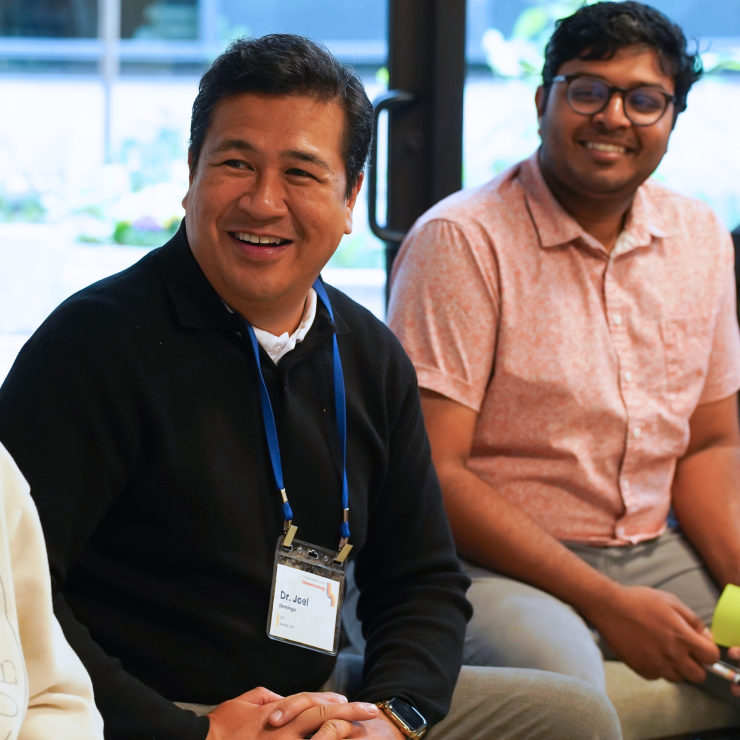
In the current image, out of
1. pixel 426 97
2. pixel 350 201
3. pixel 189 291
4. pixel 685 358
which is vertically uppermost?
pixel 426 97

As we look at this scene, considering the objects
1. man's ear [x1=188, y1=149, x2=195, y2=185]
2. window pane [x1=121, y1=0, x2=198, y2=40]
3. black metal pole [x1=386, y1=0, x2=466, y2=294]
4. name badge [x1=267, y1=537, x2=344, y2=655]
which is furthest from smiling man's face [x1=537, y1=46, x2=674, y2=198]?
window pane [x1=121, y1=0, x2=198, y2=40]

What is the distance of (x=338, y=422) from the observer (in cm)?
141

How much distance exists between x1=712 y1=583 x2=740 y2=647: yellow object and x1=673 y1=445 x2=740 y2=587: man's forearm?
17 centimetres

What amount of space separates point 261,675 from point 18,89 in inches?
75.8

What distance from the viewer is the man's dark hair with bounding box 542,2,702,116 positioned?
1.92m

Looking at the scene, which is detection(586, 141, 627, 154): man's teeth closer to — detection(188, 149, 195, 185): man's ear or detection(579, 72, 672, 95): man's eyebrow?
detection(579, 72, 672, 95): man's eyebrow

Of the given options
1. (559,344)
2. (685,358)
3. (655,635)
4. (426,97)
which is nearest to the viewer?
(655,635)

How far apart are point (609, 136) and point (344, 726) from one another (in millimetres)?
1294

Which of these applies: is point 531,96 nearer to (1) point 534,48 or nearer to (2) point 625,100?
(1) point 534,48

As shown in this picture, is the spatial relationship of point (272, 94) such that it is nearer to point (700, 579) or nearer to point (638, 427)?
point (638, 427)

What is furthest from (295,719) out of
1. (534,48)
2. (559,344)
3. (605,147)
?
(534,48)

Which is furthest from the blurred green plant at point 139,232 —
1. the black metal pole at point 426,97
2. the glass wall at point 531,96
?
the glass wall at point 531,96

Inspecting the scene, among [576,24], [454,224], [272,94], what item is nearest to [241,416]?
[272,94]

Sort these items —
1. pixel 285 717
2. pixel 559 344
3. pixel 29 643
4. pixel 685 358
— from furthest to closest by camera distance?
pixel 685 358
pixel 559 344
pixel 285 717
pixel 29 643
